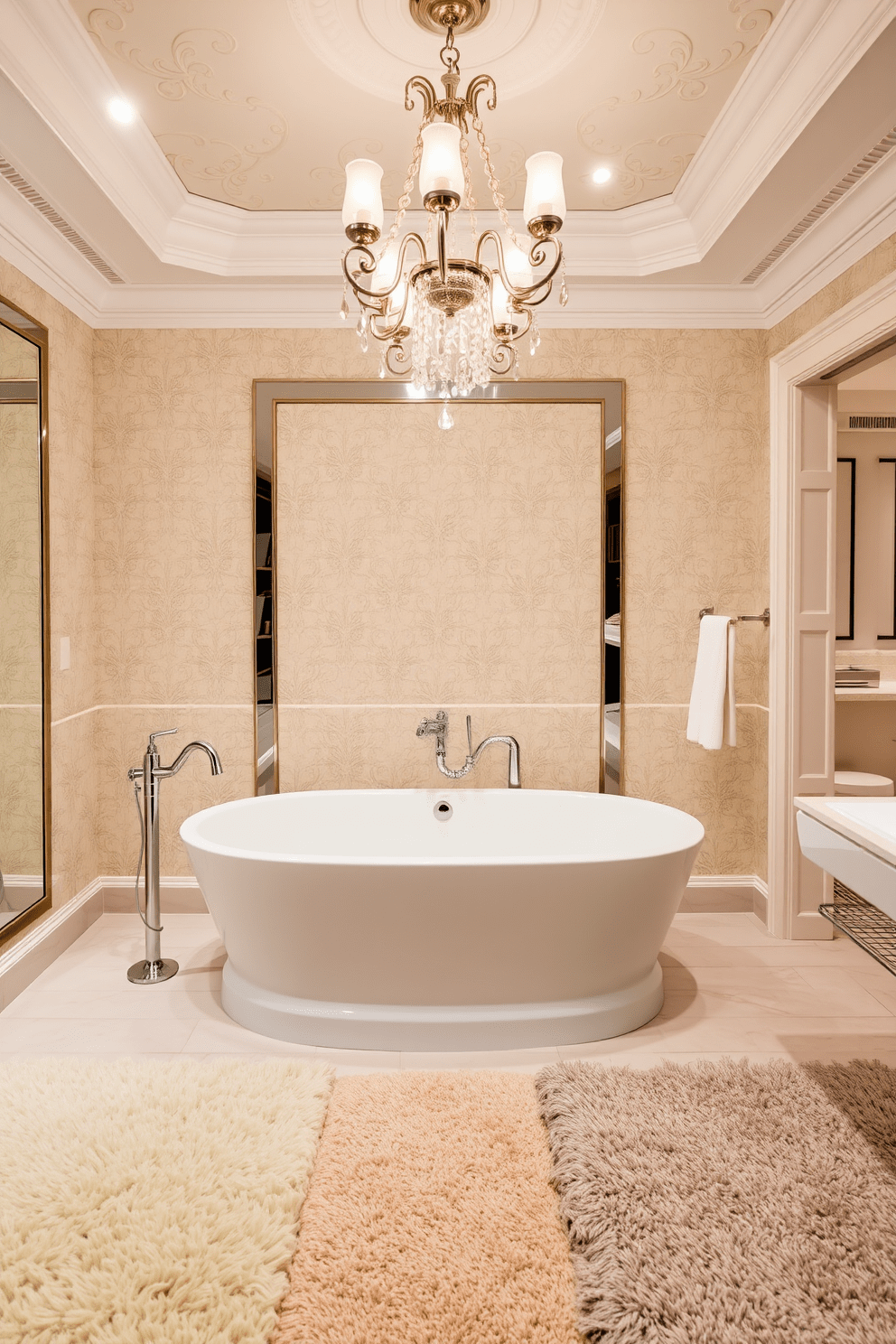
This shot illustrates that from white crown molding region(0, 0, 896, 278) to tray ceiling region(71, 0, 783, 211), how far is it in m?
0.06

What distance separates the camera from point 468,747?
315 centimetres

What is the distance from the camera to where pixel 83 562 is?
9.94ft

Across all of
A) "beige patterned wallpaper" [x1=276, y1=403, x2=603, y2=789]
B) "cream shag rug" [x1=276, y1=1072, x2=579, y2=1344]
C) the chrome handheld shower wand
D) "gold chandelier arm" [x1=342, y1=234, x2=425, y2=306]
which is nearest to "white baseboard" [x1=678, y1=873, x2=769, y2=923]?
"beige patterned wallpaper" [x1=276, y1=403, x2=603, y2=789]

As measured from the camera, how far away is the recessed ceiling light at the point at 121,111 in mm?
2113

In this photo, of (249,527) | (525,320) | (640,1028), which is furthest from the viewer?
(249,527)

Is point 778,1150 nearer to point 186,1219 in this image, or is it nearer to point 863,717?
point 186,1219

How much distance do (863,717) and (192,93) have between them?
3.89m

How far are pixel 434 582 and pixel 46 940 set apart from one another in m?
1.92

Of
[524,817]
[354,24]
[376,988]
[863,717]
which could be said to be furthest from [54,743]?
[863,717]

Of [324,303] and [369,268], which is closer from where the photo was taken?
[369,268]

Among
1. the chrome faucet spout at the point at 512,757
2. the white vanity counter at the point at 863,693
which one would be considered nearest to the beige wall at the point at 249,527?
the chrome faucet spout at the point at 512,757

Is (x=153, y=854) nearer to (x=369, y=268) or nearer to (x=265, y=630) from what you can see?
(x=265, y=630)

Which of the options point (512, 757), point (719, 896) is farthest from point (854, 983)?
point (512, 757)

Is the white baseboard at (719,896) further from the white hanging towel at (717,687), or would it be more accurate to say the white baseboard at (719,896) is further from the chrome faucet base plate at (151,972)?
the chrome faucet base plate at (151,972)
